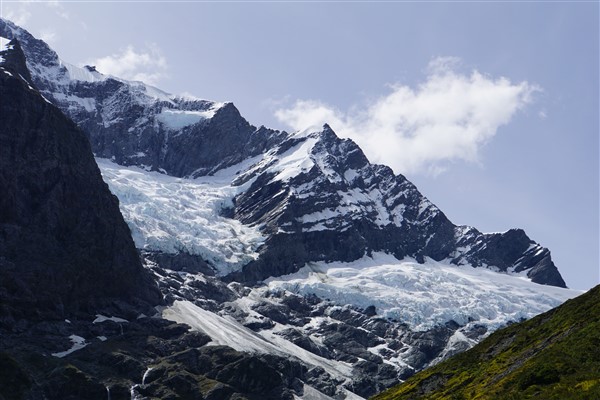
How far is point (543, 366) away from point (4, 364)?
167565mm

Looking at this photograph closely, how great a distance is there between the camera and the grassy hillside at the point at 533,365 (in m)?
61.9

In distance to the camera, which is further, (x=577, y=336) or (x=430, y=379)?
(x=430, y=379)

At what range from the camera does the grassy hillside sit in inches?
2436

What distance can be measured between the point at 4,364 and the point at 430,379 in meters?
139

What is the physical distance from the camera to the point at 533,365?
69.7m

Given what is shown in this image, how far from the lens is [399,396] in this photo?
97000 mm

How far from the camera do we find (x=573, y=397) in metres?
55.1

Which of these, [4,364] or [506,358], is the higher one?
[506,358]

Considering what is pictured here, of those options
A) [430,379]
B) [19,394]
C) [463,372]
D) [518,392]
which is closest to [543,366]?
[518,392]

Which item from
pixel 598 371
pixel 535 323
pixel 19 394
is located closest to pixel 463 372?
pixel 535 323

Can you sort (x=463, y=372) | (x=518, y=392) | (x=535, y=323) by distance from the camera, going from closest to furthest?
(x=518, y=392)
(x=463, y=372)
(x=535, y=323)


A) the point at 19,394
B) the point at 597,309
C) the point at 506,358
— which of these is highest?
the point at 597,309

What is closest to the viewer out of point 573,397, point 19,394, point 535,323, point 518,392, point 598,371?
point 573,397

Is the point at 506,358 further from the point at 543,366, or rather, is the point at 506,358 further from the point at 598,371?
the point at 598,371
